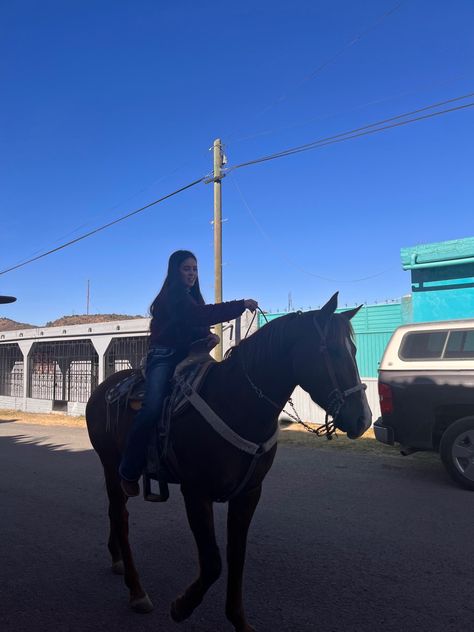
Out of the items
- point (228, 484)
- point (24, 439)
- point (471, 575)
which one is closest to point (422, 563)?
point (471, 575)

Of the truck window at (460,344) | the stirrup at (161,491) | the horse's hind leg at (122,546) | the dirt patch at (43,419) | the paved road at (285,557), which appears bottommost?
the dirt patch at (43,419)

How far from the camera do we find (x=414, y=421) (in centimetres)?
700

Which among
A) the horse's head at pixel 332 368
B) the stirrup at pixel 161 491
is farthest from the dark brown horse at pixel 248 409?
the stirrup at pixel 161 491

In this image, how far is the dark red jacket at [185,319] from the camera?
3.09 metres

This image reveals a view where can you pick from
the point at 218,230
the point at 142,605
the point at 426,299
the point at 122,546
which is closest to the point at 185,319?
the point at 122,546

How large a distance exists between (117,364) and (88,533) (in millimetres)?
15621

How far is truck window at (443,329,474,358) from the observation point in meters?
7.14

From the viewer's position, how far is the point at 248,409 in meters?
2.93

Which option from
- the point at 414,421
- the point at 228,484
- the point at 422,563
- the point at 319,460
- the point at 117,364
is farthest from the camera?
the point at 117,364

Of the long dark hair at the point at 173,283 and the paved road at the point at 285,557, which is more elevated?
the long dark hair at the point at 173,283

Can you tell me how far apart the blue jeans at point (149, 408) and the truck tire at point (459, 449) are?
493 centimetres

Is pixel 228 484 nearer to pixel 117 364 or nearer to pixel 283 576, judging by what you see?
pixel 283 576

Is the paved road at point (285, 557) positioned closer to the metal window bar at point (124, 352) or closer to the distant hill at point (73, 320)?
the metal window bar at point (124, 352)

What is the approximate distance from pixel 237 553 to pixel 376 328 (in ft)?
39.5
